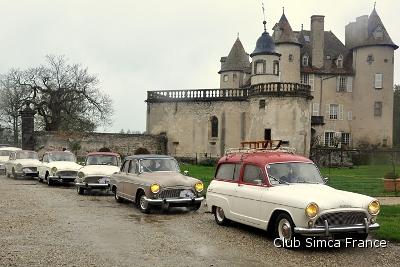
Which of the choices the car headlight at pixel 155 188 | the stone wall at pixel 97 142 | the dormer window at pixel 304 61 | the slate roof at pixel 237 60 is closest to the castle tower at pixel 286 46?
the dormer window at pixel 304 61

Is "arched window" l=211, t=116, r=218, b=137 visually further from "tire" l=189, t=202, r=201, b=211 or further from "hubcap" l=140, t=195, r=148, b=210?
"hubcap" l=140, t=195, r=148, b=210

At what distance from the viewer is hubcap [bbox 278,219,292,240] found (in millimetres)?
9617

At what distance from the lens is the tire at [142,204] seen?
47.0ft

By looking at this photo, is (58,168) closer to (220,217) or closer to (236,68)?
(220,217)

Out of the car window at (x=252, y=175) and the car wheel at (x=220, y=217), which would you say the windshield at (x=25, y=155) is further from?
the car window at (x=252, y=175)

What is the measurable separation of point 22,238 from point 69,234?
968 millimetres

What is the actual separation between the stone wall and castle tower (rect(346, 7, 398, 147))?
78.5 ft

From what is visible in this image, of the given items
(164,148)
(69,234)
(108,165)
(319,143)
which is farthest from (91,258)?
(319,143)

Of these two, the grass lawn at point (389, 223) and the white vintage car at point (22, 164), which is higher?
the white vintage car at point (22, 164)

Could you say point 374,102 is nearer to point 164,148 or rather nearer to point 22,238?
point 164,148

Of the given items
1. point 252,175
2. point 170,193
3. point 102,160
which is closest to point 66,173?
point 102,160

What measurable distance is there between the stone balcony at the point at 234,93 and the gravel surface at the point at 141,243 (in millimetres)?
33190

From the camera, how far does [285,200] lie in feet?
32.2

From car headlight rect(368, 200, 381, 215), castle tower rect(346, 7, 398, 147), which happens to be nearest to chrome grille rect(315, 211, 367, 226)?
car headlight rect(368, 200, 381, 215)
